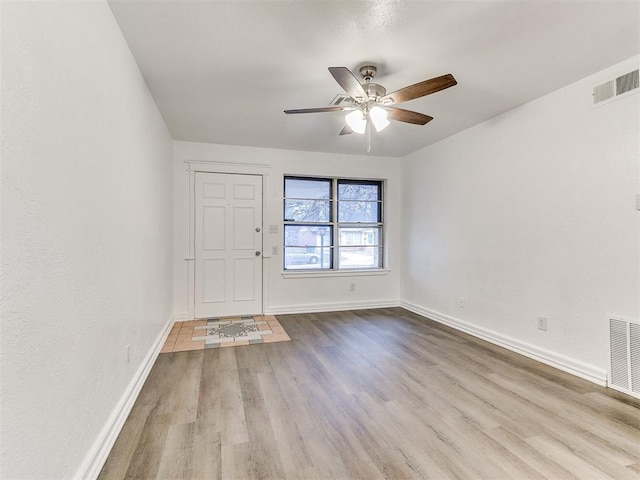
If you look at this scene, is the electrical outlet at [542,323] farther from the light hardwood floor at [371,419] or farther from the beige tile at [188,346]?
the beige tile at [188,346]

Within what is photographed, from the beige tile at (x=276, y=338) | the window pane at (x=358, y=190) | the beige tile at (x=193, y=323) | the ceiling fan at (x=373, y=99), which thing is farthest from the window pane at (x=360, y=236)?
the ceiling fan at (x=373, y=99)

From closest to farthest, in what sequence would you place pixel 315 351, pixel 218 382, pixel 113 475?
1. pixel 113 475
2. pixel 218 382
3. pixel 315 351

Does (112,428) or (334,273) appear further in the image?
(334,273)

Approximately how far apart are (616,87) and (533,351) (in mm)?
2247

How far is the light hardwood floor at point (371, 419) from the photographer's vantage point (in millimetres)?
1646

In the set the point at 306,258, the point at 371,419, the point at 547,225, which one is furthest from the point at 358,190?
the point at 371,419

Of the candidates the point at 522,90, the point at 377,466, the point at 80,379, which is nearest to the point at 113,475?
the point at 80,379

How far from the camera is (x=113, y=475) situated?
1.58 metres

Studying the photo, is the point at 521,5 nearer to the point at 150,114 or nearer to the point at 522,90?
the point at 522,90

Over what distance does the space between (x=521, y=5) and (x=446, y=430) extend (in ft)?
7.91

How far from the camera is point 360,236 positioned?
537 centimetres

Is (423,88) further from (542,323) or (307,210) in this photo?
(307,210)

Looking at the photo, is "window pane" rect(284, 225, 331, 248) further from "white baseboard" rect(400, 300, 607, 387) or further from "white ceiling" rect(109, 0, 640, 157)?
"white ceiling" rect(109, 0, 640, 157)

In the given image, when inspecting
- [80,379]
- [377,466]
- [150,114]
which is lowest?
[377,466]
